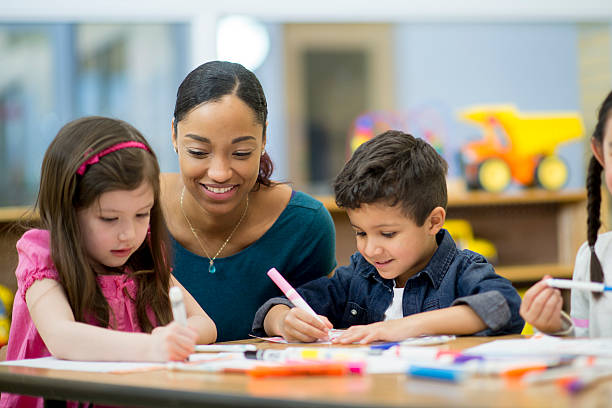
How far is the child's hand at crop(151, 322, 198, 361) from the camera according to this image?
3.20 ft

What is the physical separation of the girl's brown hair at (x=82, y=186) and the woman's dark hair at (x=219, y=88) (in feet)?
0.74

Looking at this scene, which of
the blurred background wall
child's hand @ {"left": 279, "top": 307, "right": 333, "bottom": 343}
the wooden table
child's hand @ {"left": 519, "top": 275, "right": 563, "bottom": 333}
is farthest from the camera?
the blurred background wall

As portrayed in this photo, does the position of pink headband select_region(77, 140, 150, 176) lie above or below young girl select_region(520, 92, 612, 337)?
above

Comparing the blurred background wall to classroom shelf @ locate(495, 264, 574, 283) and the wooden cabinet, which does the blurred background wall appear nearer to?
the wooden cabinet

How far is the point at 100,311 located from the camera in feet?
3.99

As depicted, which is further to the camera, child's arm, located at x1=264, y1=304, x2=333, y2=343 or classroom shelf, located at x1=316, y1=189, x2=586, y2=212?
classroom shelf, located at x1=316, y1=189, x2=586, y2=212

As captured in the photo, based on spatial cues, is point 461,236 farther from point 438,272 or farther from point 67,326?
point 67,326

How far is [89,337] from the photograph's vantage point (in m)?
1.04

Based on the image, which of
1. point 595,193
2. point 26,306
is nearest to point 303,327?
point 26,306

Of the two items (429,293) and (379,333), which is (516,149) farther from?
(379,333)

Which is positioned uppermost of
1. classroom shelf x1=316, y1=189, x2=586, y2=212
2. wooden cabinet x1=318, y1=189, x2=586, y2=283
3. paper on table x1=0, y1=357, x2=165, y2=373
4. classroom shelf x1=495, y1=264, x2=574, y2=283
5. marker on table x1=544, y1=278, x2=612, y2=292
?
marker on table x1=544, y1=278, x2=612, y2=292

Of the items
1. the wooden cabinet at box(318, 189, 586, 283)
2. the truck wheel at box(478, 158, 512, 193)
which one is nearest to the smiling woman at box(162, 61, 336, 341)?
the wooden cabinet at box(318, 189, 586, 283)

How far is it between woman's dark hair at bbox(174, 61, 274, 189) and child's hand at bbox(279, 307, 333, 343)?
1.51 feet

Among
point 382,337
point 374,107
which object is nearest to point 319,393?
point 382,337
